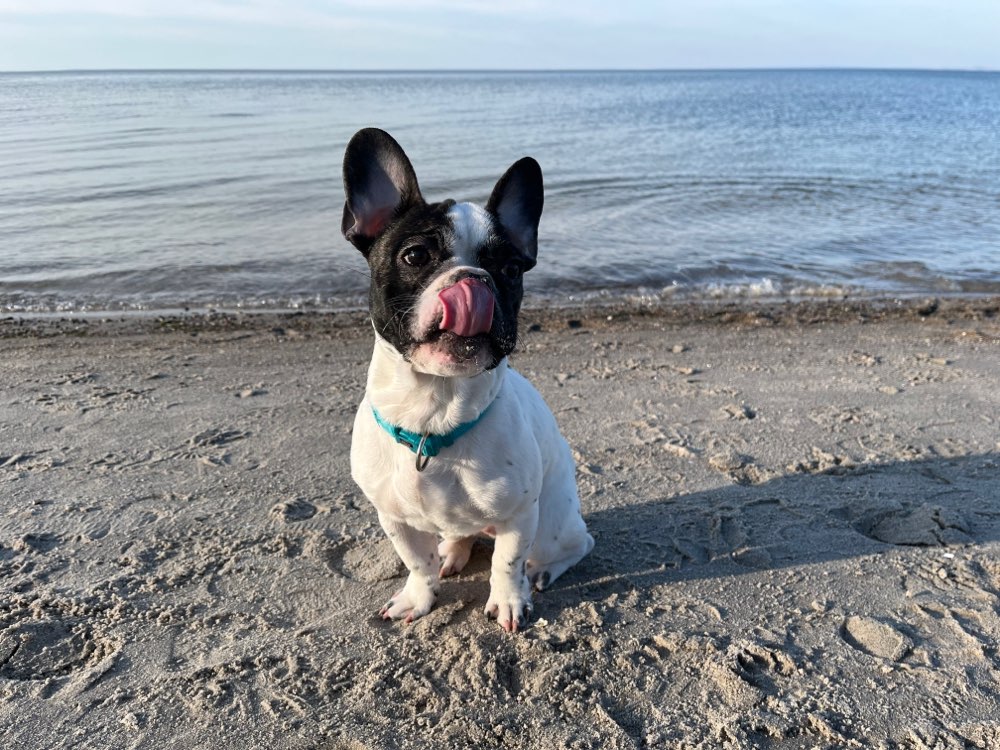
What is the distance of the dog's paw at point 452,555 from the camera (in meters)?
4.02

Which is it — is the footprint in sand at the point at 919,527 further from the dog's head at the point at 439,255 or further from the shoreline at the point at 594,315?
the shoreline at the point at 594,315

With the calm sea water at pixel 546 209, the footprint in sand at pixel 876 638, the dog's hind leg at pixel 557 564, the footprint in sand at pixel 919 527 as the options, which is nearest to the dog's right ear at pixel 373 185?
the dog's hind leg at pixel 557 564

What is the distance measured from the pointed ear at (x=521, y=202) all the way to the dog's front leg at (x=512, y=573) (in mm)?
1152

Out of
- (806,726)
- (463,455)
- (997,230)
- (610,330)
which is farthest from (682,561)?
(997,230)

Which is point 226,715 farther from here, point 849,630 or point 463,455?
point 849,630

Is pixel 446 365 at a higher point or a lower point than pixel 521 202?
lower

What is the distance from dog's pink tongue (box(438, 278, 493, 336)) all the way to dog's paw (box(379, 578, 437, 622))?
1.50m

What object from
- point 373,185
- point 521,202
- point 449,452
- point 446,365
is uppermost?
point 373,185

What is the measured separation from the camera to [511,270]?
3.12 meters

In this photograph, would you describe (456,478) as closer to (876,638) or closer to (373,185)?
(373,185)

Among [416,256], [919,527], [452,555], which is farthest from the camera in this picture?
[919,527]

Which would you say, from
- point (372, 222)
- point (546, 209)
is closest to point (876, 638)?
point (372, 222)

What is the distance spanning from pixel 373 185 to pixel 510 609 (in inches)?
77.8

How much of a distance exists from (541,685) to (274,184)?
50.2 feet
